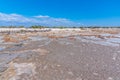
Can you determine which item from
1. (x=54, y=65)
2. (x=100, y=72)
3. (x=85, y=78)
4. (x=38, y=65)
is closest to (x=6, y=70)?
(x=38, y=65)

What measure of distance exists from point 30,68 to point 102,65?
4.37 metres

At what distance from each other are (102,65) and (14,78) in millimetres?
5636

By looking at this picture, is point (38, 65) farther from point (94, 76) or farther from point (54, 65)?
point (94, 76)

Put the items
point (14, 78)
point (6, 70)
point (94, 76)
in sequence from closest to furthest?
1. point (14, 78)
2. point (94, 76)
3. point (6, 70)

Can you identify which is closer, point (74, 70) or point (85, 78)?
point (85, 78)

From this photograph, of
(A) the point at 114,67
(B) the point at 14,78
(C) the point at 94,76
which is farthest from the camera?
(A) the point at 114,67

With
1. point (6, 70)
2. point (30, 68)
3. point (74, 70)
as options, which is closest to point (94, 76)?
point (74, 70)

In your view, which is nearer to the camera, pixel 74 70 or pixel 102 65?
pixel 74 70

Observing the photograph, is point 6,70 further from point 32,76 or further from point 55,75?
point 55,75

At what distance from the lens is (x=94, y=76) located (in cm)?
991

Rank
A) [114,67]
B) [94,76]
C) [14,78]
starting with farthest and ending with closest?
[114,67]
[94,76]
[14,78]

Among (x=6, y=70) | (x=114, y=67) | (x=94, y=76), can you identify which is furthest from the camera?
(x=114, y=67)

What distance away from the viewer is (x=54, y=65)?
1223 centimetres

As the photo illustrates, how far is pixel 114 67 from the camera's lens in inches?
472
